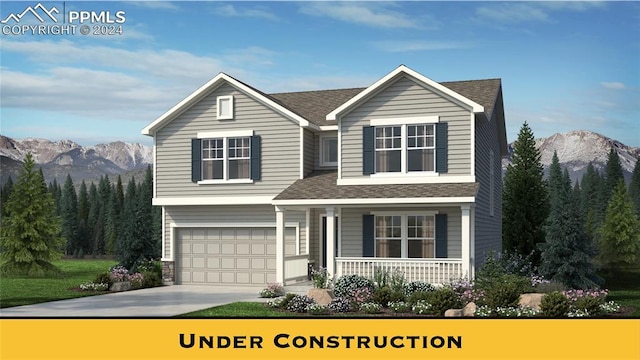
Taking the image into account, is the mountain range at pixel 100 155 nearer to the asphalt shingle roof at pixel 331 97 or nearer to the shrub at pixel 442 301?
the asphalt shingle roof at pixel 331 97

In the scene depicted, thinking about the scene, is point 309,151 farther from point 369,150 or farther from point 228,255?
point 228,255

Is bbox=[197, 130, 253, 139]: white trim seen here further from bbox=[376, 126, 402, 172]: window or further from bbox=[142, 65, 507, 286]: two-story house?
bbox=[376, 126, 402, 172]: window

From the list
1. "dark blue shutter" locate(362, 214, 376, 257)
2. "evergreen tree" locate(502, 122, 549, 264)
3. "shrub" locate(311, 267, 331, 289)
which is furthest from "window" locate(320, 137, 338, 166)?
"evergreen tree" locate(502, 122, 549, 264)

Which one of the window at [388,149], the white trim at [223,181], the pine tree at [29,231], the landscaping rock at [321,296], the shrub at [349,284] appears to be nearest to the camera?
the landscaping rock at [321,296]

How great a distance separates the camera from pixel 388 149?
72.2ft

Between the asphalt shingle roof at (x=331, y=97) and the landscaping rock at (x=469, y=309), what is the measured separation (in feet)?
23.7

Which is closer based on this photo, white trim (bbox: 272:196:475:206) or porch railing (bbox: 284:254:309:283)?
white trim (bbox: 272:196:475:206)

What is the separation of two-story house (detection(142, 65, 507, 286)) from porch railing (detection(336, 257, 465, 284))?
3 cm

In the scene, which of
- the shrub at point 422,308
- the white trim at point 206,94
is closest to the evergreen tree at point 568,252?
the shrub at point 422,308

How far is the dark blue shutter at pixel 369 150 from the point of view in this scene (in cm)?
2209

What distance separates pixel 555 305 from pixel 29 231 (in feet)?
79.5

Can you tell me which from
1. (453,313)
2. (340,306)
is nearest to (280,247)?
(340,306)

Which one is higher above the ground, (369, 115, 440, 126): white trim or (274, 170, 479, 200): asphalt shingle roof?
(369, 115, 440, 126): white trim

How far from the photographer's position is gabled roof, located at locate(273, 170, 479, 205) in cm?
2002
